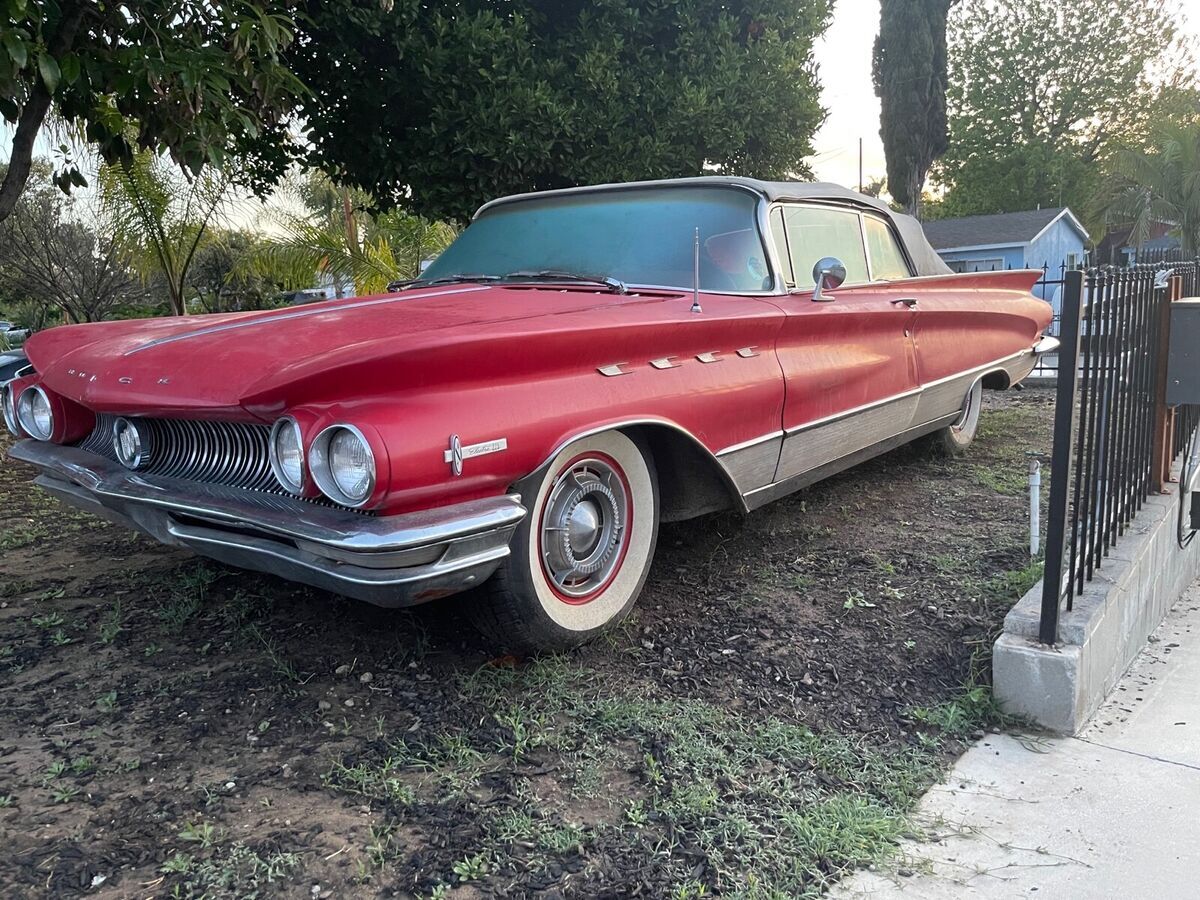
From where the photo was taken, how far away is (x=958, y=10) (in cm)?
3475

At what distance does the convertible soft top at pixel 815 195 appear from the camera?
12.3 feet

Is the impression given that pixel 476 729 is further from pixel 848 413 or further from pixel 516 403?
pixel 848 413

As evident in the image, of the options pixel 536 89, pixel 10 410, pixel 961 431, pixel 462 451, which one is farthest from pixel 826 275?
pixel 536 89

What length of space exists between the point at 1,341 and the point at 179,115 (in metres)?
19.9

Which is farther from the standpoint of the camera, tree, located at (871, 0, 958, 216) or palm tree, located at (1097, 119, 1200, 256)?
palm tree, located at (1097, 119, 1200, 256)

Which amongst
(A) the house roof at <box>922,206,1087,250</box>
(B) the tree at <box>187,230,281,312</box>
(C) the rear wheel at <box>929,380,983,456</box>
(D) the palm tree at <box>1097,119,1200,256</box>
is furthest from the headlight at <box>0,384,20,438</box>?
(D) the palm tree at <box>1097,119,1200,256</box>

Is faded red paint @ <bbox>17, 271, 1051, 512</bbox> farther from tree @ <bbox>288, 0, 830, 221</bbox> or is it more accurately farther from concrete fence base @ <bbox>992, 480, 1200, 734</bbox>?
tree @ <bbox>288, 0, 830, 221</bbox>

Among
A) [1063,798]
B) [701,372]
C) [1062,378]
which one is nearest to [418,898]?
[1063,798]

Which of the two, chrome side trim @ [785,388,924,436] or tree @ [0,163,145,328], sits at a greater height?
tree @ [0,163,145,328]

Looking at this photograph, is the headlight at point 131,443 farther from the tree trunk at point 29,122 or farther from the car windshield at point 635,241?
the tree trunk at point 29,122

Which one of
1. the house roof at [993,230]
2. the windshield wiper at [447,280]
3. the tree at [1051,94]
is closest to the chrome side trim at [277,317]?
the windshield wiper at [447,280]

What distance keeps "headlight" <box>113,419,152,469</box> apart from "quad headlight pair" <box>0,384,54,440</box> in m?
0.46

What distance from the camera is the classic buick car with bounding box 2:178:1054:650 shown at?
221 cm

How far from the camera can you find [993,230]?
2675 cm
